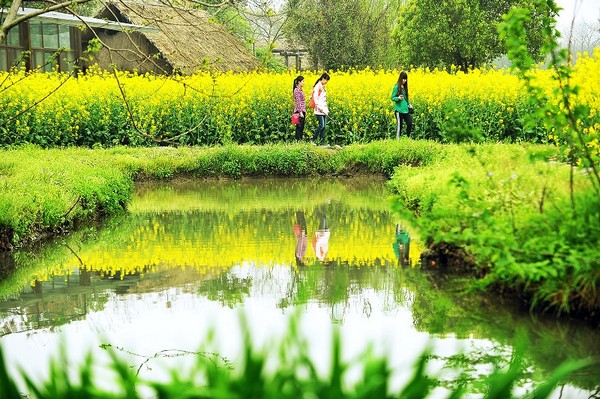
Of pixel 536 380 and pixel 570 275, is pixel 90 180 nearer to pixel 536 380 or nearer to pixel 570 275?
pixel 570 275

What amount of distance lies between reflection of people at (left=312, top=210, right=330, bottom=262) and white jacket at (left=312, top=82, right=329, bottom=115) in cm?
853

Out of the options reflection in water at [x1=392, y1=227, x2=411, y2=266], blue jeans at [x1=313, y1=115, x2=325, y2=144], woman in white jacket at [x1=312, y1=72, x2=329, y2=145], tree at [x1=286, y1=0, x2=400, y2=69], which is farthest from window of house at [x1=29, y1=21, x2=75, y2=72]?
reflection in water at [x1=392, y1=227, x2=411, y2=266]

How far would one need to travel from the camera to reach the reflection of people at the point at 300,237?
1091 centimetres

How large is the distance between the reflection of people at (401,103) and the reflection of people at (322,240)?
8.20 m

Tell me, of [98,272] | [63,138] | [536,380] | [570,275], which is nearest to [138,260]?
[98,272]

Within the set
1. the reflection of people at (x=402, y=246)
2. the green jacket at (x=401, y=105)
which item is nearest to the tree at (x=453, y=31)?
the green jacket at (x=401, y=105)

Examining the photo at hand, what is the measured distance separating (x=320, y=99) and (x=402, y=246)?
11516mm

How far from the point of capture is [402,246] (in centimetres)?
1143

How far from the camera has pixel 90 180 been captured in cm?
1459

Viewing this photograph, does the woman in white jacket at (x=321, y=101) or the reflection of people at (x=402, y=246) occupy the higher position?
the woman in white jacket at (x=321, y=101)

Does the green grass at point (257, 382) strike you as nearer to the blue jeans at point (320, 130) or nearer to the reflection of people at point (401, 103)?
the reflection of people at point (401, 103)

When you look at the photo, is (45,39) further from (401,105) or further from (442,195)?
(442,195)

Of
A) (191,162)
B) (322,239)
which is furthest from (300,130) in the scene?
(322,239)

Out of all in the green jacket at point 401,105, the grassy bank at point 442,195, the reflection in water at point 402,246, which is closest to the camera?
the grassy bank at point 442,195
